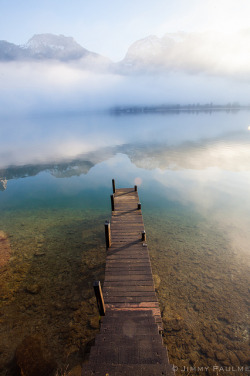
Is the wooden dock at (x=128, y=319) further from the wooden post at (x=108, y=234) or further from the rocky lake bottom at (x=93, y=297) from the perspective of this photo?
the rocky lake bottom at (x=93, y=297)

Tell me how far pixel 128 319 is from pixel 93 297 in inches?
190

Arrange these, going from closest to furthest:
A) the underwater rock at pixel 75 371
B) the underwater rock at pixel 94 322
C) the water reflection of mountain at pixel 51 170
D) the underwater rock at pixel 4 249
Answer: the underwater rock at pixel 75 371
the underwater rock at pixel 94 322
the underwater rock at pixel 4 249
the water reflection of mountain at pixel 51 170

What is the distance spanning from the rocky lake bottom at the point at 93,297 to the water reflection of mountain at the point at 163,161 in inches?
955

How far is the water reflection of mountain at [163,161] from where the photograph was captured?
42.0 metres

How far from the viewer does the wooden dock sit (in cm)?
575

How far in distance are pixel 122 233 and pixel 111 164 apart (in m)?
36.1

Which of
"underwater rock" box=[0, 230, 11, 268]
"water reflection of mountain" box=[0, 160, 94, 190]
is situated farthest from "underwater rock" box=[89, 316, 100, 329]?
"water reflection of mountain" box=[0, 160, 94, 190]

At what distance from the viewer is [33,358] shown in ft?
27.9

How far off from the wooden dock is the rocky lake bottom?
8.54 feet

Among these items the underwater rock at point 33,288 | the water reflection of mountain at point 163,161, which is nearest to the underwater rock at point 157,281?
the underwater rock at point 33,288

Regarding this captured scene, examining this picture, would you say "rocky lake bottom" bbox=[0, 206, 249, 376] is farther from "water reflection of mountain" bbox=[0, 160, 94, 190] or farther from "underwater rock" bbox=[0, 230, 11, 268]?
"water reflection of mountain" bbox=[0, 160, 94, 190]

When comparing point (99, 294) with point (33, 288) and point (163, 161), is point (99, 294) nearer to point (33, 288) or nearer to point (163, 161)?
point (33, 288)

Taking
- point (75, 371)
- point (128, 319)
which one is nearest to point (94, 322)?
point (75, 371)

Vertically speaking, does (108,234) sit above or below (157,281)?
above
